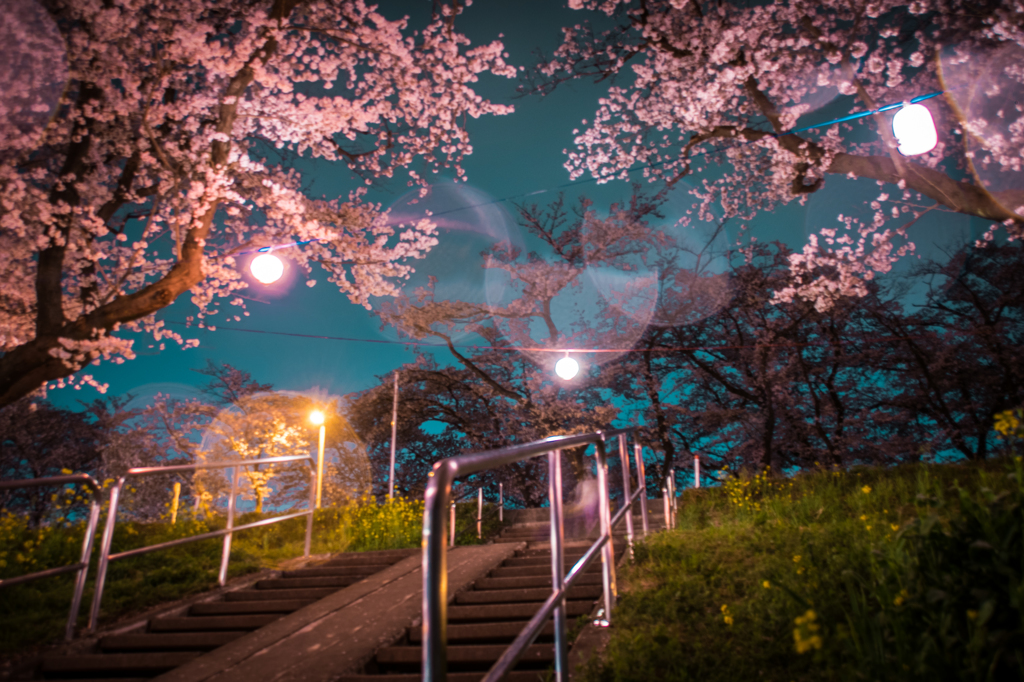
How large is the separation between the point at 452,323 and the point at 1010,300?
16719mm

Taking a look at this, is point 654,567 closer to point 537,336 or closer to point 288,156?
point 288,156

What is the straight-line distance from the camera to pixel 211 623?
4.05 meters

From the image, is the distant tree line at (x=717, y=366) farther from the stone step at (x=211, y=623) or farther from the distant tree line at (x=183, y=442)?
the stone step at (x=211, y=623)

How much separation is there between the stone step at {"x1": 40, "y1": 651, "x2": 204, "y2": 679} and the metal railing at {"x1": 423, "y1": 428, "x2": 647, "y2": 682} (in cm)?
261

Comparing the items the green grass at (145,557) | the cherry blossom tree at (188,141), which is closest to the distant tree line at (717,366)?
the green grass at (145,557)

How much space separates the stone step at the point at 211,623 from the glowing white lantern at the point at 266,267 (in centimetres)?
415

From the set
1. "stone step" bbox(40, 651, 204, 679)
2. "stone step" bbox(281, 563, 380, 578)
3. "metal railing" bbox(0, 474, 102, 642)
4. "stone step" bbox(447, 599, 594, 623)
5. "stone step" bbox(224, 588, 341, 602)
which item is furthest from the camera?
"stone step" bbox(281, 563, 380, 578)

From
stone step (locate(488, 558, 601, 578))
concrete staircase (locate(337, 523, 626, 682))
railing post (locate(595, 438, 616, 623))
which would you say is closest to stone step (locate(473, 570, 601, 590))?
concrete staircase (locate(337, 523, 626, 682))

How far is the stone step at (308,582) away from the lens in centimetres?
518

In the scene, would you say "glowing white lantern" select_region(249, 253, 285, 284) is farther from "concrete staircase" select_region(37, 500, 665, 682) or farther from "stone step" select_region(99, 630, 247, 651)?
"stone step" select_region(99, 630, 247, 651)

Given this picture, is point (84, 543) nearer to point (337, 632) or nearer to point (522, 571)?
point (337, 632)

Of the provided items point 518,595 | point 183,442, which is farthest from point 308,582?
point 183,442

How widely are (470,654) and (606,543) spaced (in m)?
1.01

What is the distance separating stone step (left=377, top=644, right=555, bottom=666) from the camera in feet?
9.27
